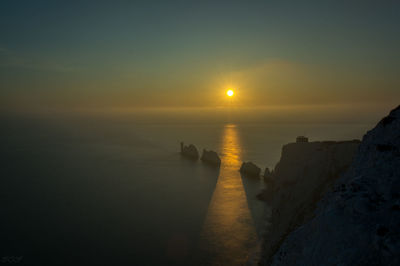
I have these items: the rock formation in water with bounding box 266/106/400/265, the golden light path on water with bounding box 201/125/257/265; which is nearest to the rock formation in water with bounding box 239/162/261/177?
the golden light path on water with bounding box 201/125/257/265

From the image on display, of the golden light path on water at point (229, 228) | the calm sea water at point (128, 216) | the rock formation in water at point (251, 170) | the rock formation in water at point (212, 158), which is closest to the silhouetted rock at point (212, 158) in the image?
the rock formation in water at point (212, 158)

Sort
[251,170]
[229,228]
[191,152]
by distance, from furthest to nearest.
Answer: [191,152] → [251,170] → [229,228]

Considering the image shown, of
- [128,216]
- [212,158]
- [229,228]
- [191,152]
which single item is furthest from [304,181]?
[191,152]

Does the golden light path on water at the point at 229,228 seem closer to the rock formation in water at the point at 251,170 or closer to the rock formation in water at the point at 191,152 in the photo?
the rock formation in water at the point at 251,170

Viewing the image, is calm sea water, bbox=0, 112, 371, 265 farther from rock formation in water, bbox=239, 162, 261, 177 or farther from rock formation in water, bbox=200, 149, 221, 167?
rock formation in water, bbox=200, 149, 221, 167

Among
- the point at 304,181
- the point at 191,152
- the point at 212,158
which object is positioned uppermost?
the point at 304,181

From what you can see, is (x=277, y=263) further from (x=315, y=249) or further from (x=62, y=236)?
(x=62, y=236)

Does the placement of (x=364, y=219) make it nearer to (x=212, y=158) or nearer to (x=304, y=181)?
(x=304, y=181)
